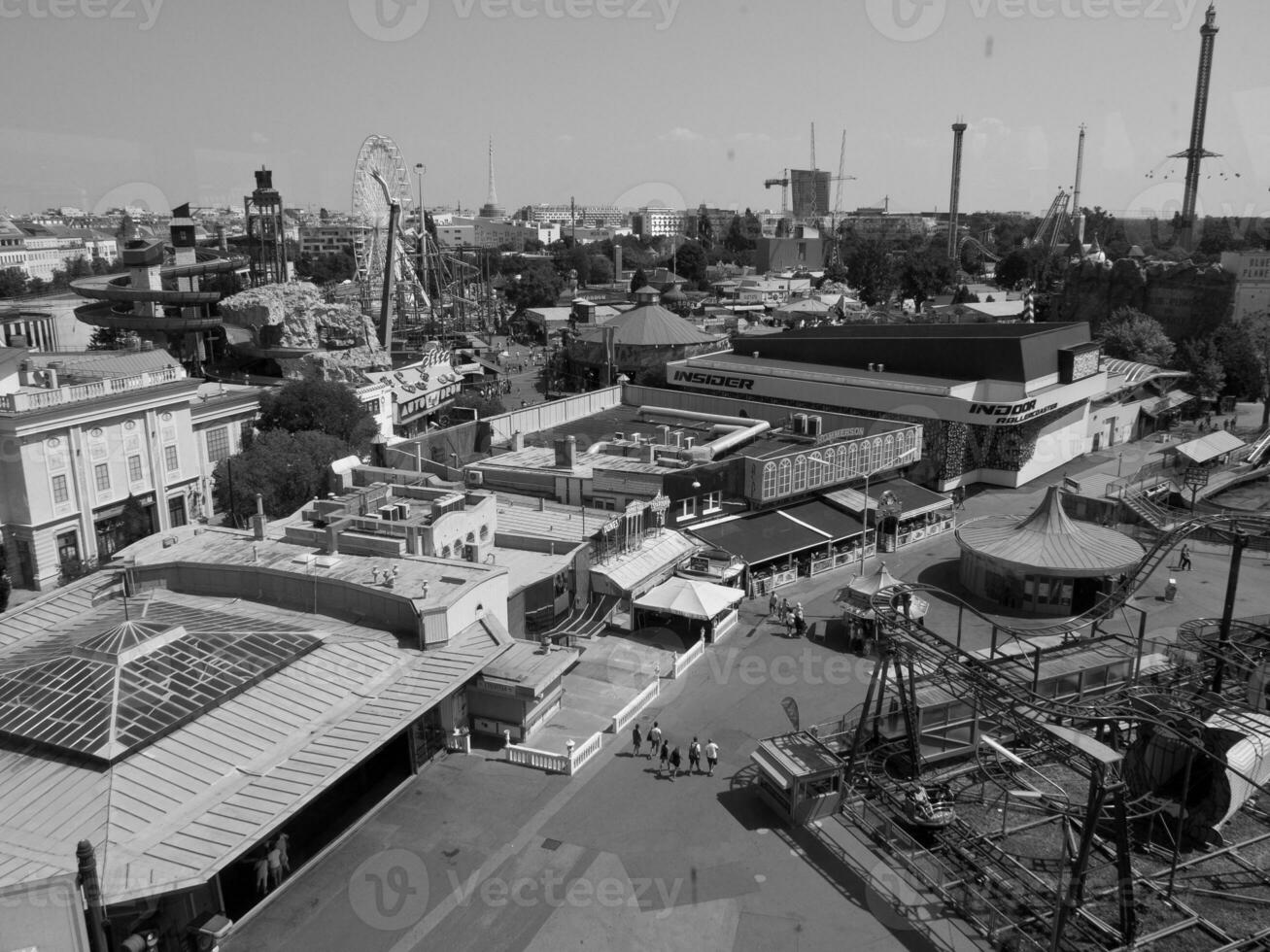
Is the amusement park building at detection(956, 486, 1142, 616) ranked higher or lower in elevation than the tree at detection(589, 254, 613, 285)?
lower

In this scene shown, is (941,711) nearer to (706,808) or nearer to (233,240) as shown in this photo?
(706,808)

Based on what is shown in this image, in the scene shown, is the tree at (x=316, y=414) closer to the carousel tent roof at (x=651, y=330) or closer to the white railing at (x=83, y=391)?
the white railing at (x=83, y=391)

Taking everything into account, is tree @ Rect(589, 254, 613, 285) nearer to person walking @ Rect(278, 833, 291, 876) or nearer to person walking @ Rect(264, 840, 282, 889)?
person walking @ Rect(278, 833, 291, 876)

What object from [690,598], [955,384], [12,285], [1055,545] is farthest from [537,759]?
[12,285]

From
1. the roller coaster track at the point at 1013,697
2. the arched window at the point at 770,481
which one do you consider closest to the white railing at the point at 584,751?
the roller coaster track at the point at 1013,697

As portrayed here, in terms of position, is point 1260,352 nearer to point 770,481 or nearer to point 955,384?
point 955,384

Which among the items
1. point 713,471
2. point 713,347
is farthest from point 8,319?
point 713,471

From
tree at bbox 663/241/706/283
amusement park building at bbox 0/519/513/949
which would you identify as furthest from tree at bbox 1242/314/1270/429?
tree at bbox 663/241/706/283
